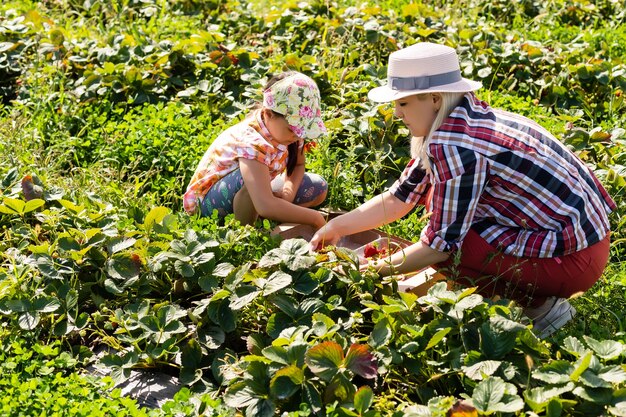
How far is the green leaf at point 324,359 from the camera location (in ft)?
9.61

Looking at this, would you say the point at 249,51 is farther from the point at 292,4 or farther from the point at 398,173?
the point at 398,173

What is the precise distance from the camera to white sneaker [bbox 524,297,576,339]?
361cm

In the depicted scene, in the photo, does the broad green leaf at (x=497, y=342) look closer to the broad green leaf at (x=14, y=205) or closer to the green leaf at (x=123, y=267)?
the green leaf at (x=123, y=267)

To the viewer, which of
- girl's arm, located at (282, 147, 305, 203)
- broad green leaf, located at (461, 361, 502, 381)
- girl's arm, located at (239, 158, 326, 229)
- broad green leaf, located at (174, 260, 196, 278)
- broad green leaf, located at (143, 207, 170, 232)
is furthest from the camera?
girl's arm, located at (282, 147, 305, 203)

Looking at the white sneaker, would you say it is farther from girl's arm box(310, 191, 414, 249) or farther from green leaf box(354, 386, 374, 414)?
green leaf box(354, 386, 374, 414)

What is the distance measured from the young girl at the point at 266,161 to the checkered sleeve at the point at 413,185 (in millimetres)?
448

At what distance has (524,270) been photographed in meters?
3.62

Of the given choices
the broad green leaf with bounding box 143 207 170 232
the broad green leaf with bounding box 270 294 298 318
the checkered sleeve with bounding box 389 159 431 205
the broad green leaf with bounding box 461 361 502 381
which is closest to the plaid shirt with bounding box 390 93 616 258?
the checkered sleeve with bounding box 389 159 431 205

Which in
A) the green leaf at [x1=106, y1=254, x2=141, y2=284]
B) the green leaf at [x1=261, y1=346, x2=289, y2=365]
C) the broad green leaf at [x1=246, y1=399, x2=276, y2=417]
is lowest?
the broad green leaf at [x1=246, y1=399, x2=276, y2=417]

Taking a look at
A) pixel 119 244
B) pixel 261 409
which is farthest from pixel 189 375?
pixel 119 244

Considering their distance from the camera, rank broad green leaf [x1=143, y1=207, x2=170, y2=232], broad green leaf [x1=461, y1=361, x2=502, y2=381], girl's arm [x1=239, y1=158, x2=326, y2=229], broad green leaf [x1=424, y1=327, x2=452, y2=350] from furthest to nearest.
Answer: girl's arm [x1=239, y1=158, x2=326, y2=229] < broad green leaf [x1=143, y1=207, x2=170, y2=232] < broad green leaf [x1=424, y1=327, x2=452, y2=350] < broad green leaf [x1=461, y1=361, x2=502, y2=381]

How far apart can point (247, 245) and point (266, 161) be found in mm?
544

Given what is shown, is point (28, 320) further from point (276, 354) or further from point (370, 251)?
point (370, 251)

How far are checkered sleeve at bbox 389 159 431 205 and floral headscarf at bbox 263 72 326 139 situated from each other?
0.49m
